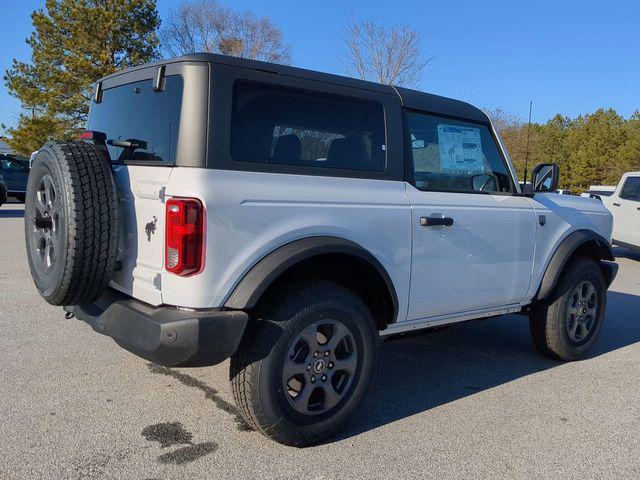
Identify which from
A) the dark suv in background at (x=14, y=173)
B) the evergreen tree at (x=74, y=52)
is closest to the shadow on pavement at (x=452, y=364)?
the dark suv in background at (x=14, y=173)

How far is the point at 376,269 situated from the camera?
3.33 m

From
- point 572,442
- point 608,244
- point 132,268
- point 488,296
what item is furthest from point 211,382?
point 608,244

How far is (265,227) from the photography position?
9.52ft

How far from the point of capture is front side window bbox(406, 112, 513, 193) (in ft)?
12.5

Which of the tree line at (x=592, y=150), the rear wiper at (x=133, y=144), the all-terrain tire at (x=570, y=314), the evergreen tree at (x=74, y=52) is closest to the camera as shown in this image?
the rear wiper at (x=133, y=144)

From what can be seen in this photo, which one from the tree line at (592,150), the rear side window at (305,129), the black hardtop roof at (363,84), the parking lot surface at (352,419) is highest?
the tree line at (592,150)

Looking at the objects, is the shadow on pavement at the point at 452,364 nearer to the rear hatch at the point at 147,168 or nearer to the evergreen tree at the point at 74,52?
the rear hatch at the point at 147,168

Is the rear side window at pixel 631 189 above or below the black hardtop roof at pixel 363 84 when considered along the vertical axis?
below

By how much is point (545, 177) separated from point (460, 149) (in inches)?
32.7

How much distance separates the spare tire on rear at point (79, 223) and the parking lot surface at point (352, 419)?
79 cm

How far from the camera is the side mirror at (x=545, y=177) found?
4.47 meters

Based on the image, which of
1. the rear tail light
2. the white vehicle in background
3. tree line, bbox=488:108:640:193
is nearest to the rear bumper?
the rear tail light

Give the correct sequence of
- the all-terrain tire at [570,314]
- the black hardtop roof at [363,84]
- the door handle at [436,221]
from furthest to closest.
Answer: the all-terrain tire at [570,314], the door handle at [436,221], the black hardtop roof at [363,84]

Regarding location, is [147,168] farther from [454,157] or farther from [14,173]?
[14,173]
